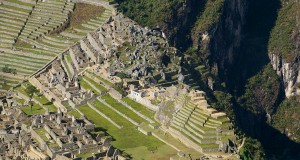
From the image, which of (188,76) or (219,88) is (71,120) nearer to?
(188,76)

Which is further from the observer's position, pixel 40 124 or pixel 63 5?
pixel 63 5

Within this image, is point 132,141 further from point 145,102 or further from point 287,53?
point 287,53

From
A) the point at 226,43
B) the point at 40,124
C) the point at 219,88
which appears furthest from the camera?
the point at 226,43

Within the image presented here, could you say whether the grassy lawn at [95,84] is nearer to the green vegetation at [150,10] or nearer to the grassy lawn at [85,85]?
the grassy lawn at [85,85]

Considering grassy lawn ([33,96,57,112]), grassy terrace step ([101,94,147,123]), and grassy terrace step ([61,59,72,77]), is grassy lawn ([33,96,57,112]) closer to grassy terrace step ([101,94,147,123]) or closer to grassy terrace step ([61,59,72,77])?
grassy terrace step ([101,94,147,123])

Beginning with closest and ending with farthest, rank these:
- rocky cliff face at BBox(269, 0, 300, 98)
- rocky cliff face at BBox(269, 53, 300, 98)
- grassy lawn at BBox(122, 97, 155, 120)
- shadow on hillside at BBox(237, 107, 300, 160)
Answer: grassy lawn at BBox(122, 97, 155, 120) → shadow on hillside at BBox(237, 107, 300, 160) → rocky cliff face at BBox(269, 53, 300, 98) → rocky cliff face at BBox(269, 0, 300, 98)

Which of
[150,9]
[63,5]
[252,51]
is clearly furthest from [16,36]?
[252,51]

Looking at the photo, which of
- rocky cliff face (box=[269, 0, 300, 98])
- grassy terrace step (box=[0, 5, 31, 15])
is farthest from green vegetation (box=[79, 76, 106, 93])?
rocky cliff face (box=[269, 0, 300, 98])
